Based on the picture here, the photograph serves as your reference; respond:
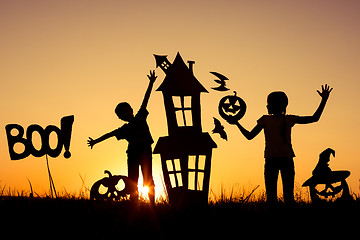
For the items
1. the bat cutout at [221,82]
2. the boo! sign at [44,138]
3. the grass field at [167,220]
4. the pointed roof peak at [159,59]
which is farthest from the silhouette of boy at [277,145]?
the boo! sign at [44,138]

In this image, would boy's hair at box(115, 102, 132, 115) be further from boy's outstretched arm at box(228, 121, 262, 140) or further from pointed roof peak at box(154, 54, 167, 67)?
boy's outstretched arm at box(228, 121, 262, 140)

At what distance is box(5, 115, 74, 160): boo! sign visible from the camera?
8.85 meters

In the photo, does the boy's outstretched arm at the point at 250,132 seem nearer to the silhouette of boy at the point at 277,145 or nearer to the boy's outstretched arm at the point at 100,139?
the silhouette of boy at the point at 277,145

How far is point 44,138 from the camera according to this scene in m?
8.93

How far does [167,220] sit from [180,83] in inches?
140

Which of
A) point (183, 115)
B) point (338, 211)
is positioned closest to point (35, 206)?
point (183, 115)

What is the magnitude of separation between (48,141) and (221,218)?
13.0 feet

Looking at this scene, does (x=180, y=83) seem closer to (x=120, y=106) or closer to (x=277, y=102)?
(x=120, y=106)

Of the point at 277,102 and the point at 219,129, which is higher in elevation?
the point at 277,102

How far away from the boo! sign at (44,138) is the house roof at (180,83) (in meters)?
1.94

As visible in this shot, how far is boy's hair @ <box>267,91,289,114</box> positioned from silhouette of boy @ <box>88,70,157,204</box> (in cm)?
218

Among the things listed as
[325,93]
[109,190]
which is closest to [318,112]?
[325,93]

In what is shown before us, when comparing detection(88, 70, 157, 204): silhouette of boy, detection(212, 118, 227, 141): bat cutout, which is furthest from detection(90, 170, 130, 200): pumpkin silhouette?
detection(212, 118, 227, 141): bat cutout

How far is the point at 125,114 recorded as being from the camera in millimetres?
8586
